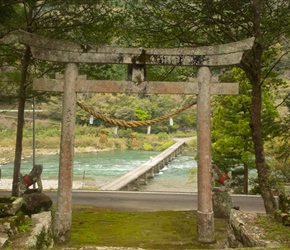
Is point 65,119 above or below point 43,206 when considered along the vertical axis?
above

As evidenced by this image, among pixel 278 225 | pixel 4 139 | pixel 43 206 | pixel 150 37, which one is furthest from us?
pixel 4 139

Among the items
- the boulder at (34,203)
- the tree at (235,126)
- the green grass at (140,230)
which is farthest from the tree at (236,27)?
the boulder at (34,203)

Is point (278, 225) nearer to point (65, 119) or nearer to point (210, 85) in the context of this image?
point (210, 85)

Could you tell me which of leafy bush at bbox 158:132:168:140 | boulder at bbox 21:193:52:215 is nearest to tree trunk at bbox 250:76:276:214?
boulder at bbox 21:193:52:215

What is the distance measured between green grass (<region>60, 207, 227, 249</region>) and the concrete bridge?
9789 millimetres

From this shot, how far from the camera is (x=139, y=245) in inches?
272

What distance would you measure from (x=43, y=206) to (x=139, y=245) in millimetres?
4114

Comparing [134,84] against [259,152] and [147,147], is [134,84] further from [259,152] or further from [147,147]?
[147,147]

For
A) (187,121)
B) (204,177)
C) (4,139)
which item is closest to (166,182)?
(204,177)

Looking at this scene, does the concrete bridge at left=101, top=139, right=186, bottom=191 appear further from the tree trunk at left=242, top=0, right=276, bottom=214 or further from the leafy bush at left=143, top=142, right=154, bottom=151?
the tree trunk at left=242, top=0, right=276, bottom=214

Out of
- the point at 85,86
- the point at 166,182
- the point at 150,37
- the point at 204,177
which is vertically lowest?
the point at 166,182

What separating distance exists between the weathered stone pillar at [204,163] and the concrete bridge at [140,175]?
495 inches

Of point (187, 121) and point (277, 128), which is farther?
point (187, 121)

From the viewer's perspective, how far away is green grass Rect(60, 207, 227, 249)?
714 centimetres
